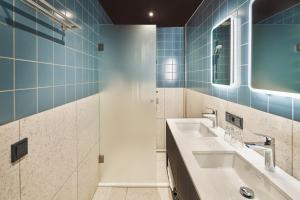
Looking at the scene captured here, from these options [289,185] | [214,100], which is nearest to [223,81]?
[214,100]

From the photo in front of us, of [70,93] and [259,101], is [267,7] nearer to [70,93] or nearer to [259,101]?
[259,101]

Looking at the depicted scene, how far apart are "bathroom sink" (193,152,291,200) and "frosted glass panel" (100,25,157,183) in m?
1.60

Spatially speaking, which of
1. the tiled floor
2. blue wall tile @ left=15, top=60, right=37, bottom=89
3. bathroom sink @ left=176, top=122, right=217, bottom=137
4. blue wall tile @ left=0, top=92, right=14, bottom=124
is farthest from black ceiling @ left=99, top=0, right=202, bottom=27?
the tiled floor

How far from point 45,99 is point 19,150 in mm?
397

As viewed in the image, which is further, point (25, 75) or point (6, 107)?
point (25, 75)

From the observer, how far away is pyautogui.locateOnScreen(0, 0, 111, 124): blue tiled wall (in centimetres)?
103

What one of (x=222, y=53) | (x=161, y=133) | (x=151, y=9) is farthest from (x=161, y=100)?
(x=222, y=53)

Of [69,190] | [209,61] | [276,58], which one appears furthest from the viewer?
[209,61]

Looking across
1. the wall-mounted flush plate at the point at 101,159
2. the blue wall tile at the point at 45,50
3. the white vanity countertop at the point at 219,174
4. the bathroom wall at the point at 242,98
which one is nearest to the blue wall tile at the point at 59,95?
the blue wall tile at the point at 45,50

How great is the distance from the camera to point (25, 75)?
1.18 meters

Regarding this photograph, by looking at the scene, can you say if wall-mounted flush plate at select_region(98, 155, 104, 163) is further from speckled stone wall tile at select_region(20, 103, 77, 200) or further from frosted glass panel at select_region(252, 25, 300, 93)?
frosted glass panel at select_region(252, 25, 300, 93)

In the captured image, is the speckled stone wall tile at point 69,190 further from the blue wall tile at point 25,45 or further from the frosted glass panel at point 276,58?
the frosted glass panel at point 276,58

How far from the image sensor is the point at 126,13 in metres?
3.31

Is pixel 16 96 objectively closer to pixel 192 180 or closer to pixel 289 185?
pixel 192 180
